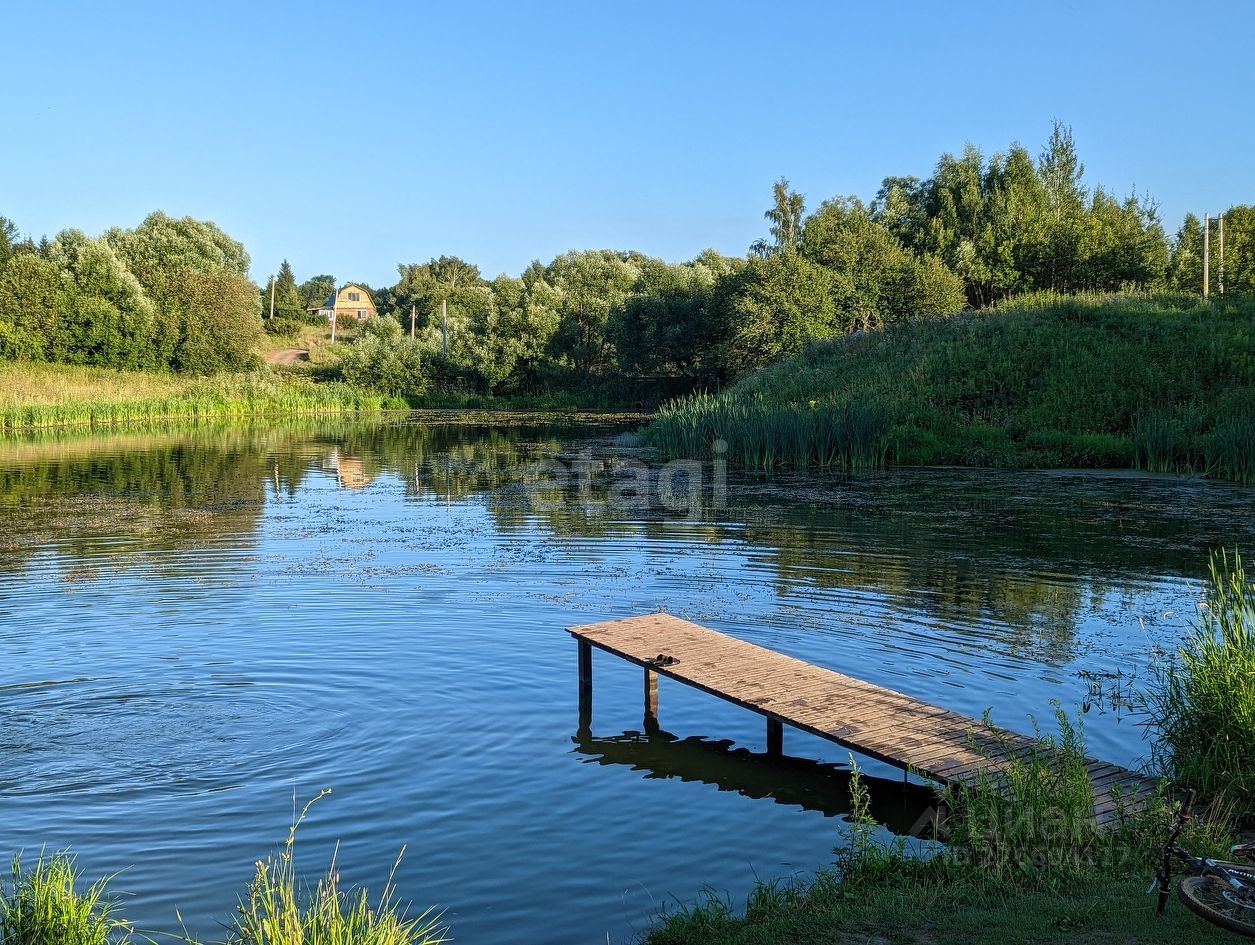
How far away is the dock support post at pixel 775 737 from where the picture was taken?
8.64 m

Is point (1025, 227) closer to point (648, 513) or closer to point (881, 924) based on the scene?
point (648, 513)

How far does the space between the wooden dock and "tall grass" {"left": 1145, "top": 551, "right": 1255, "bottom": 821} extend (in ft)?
1.24

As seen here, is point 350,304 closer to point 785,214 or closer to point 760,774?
point 785,214

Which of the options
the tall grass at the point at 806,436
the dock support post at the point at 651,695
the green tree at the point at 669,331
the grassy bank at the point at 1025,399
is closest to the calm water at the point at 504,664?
the dock support post at the point at 651,695

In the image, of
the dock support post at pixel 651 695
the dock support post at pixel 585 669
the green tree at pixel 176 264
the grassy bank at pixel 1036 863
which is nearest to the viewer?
the grassy bank at pixel 1036 863

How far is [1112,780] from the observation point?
708 cm

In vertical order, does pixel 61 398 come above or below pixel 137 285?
below

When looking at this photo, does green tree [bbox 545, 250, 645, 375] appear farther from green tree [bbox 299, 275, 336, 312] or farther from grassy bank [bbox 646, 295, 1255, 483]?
green tree [bbox 299, 275, 336, 312]

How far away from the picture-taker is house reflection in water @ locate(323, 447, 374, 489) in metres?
27.0

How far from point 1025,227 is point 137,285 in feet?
168

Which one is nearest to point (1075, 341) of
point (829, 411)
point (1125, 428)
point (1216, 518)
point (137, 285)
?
point (1125, 428)

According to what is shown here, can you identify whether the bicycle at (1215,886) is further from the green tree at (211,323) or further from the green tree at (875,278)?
the green tree at (211,323)

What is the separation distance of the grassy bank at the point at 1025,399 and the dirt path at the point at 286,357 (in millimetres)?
46984

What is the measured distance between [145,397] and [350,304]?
71.4 metres
